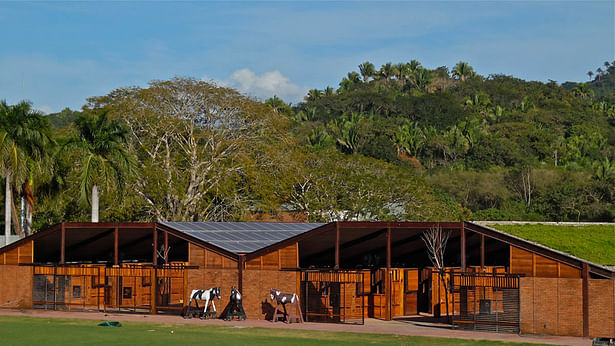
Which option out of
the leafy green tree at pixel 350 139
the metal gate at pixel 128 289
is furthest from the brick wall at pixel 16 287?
the leafy green tree at pixel 350 139

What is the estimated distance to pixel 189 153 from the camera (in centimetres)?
6075

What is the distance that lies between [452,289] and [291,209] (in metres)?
36.4

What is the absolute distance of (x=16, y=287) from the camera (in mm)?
37000

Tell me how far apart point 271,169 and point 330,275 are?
99.5 ft

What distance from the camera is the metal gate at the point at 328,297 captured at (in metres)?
31.8

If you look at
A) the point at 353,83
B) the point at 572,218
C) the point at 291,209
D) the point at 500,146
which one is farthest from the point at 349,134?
the point at 353,83

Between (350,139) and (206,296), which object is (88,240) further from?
(350,139)

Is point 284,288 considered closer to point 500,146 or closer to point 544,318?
point 544,318

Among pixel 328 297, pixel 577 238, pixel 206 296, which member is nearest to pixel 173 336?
pixel 206 296

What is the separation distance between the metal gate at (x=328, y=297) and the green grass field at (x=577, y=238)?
125 feet

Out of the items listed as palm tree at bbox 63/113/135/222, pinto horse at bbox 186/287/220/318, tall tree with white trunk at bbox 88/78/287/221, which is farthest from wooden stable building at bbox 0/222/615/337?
tall tree with white trunk at bbox 88/78/287/221

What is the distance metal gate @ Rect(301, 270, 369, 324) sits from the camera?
31812mm

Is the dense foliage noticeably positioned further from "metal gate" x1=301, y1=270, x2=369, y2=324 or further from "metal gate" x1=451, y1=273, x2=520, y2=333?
"metal gate" x1=451, y1=273, x2=520, y2=333

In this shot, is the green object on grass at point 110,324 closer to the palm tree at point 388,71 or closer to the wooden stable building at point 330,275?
the wooden stable building at point 330,275
